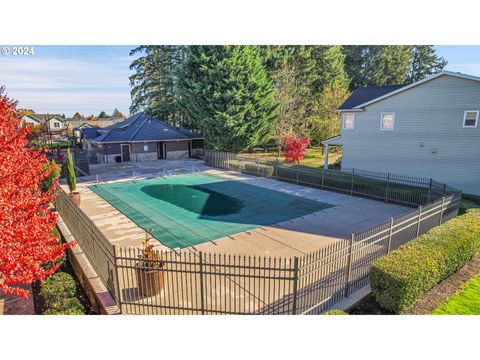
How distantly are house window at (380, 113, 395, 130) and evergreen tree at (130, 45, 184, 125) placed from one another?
95.0ft

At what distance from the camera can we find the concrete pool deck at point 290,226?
424 inches

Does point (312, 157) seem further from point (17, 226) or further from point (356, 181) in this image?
point (17, 226)

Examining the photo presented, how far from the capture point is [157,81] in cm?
4759

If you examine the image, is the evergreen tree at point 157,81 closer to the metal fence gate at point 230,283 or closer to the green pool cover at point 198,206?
the green pool cover at point 198,206

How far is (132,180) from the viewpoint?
23.2 meters

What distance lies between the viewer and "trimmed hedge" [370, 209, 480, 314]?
6.83 m

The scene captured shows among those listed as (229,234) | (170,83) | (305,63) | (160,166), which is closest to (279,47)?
(305,63)

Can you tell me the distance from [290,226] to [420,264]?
6.00m

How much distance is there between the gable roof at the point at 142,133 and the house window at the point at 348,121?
17.6 meters

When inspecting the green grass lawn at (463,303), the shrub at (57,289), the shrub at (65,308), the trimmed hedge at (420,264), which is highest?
the trimmed hedge at (420,264)

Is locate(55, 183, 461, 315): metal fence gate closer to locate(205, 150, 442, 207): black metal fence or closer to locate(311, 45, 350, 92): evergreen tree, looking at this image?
locate(205, 150, 442, 207): black metal fence

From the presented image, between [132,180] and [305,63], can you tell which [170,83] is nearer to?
[305,63]

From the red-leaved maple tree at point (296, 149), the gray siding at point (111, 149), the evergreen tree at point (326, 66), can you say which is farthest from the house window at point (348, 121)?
the gray siding at point (111, 149)
